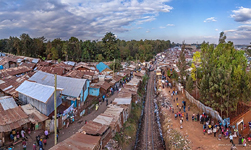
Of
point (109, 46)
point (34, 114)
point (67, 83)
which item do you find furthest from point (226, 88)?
point (109, 46)

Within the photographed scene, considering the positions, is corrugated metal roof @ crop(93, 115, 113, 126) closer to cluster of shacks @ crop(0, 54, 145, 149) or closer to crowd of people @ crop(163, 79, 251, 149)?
cluster of shacks @ crop(0, 54, 145, 149)

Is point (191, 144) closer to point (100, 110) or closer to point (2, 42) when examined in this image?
point (100, 110)

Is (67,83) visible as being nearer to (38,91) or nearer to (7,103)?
(38,91)

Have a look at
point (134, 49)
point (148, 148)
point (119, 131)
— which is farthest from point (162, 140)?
point (134, 49)

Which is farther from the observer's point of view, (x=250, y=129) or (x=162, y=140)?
(x=162, y=140)

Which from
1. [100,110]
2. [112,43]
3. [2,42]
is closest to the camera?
[100,110]

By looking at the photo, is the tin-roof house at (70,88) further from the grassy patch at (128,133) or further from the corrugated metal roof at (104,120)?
the grassy patch at (128,133)

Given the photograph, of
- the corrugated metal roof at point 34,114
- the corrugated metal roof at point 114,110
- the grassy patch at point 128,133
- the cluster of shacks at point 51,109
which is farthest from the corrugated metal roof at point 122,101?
the corrugated metal roof at point 34,114

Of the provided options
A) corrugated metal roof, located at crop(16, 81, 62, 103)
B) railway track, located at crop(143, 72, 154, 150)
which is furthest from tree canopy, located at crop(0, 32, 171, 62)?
corrugated metal roof, located at crop(16, 81, 62, 103)
